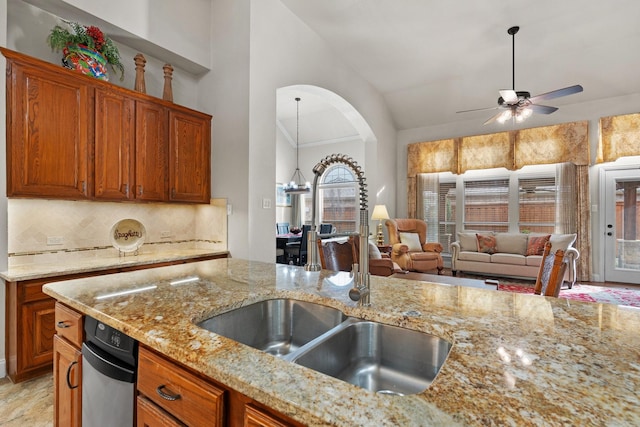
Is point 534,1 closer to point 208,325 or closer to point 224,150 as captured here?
point 224,150

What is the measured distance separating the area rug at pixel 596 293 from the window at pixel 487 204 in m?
1.63

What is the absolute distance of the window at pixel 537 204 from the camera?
233 inches

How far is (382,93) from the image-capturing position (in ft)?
21.2

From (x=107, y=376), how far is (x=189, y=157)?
2755mm

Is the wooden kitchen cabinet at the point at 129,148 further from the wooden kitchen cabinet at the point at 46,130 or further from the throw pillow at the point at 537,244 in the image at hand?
the throw pillow at the point at 537,244

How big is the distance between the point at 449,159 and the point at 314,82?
Answer: 369 cm

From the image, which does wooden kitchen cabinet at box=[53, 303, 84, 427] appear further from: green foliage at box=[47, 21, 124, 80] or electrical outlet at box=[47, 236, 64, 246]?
green foliage at box=[47, 21, 124, 80]

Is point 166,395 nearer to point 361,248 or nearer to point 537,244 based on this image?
point 361,248

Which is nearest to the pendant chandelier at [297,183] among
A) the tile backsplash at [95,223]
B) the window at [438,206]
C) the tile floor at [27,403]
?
the window at [438,206]

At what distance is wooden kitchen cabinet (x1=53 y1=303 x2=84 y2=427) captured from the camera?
3.95ft

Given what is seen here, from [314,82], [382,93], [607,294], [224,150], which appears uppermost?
[382,93]

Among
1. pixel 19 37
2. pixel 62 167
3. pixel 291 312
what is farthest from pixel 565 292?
pixel 19 37

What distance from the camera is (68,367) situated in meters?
1.25

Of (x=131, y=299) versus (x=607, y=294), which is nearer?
(x=131, y=299)
